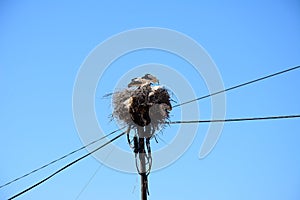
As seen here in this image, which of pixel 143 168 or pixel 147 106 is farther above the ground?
pixel 147 106

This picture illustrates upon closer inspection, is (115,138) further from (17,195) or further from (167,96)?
(17,195)

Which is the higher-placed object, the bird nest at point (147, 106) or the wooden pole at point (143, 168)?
the bird nest at point (147, 106)

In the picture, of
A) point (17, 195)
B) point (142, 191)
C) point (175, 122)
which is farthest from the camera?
point (175, 122)

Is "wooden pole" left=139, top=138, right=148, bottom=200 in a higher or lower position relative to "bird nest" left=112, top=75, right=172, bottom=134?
lower

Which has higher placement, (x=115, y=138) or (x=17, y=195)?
(x=115, y=138)

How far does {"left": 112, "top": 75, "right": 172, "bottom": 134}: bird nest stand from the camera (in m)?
8.10

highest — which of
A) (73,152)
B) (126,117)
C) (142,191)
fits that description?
(126,117)

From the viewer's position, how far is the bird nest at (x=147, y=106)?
8102mm

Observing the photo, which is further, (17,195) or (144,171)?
(144,171)

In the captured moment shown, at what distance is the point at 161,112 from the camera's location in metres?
8.16

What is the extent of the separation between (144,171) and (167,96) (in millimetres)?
1243

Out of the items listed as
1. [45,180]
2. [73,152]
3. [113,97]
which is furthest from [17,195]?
[113,97]

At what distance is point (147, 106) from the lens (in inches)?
319

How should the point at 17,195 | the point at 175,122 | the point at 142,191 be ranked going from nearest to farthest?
the point at 17,195
the point at 142,191
the point at 175,122
